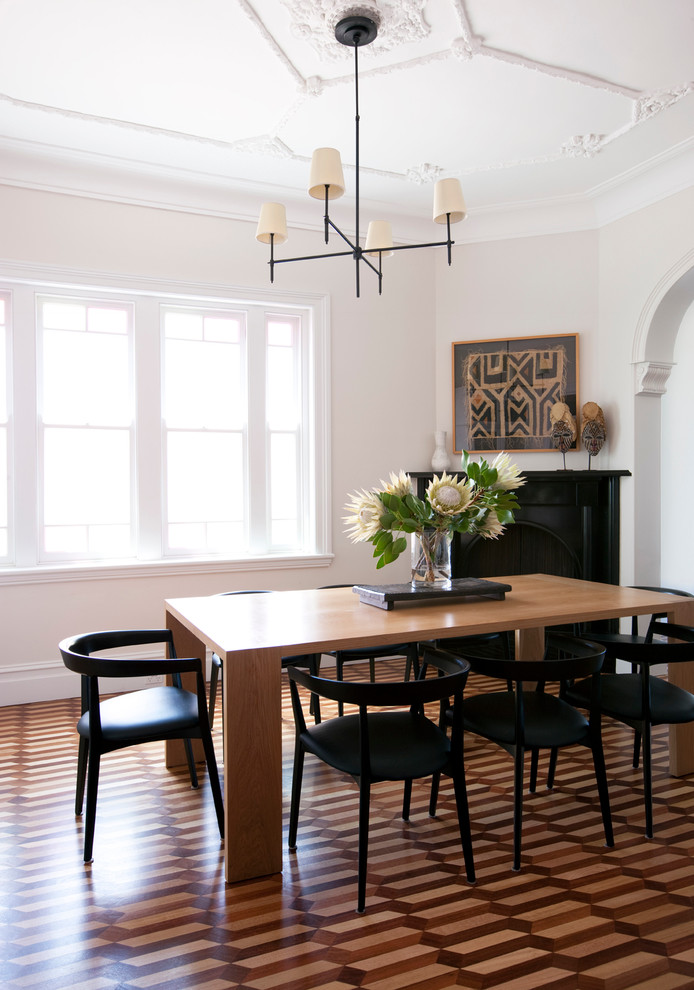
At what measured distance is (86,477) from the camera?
15.7ft

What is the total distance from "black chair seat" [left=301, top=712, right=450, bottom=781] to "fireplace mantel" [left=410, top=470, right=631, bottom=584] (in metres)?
2.80

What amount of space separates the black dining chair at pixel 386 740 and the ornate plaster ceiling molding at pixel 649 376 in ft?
10.3

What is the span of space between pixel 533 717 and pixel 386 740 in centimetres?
59

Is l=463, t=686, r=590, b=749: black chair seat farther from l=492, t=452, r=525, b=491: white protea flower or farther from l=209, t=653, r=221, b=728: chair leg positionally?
l=209, t=653, r=221, b=728: chair leg

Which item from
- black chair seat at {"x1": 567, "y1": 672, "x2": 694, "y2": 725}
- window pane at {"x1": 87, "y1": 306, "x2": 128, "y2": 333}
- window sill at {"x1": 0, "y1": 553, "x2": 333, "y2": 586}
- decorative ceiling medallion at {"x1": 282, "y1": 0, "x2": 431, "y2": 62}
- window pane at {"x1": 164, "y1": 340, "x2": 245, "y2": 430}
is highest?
decorative ceiling medallion at {"x1": 282, "y1": 0, "x2": 431, "y2": 62}

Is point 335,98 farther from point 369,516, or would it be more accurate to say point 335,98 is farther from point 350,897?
point 350,897

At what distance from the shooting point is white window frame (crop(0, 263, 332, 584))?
453 centimetres

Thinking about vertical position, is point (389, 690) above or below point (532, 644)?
above

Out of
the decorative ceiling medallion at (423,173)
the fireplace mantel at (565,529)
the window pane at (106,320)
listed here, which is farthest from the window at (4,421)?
the fireplace mantel at (565,529)

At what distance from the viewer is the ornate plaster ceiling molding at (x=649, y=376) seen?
4887 millimetres

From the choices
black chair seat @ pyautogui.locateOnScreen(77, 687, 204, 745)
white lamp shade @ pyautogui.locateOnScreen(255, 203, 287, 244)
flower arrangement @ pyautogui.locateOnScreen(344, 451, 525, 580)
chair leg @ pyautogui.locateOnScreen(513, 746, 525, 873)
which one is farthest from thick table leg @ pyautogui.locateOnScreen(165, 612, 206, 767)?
white lamp shade @ pyautogui.locateOnScreen(255, 203, 287, 244)

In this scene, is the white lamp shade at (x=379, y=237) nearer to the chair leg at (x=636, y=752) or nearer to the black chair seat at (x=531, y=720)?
the black chair seat at (x=531, y=720)

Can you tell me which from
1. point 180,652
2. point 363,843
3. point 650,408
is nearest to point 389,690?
point 363,843

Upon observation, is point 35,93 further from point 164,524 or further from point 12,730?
point 12,730
